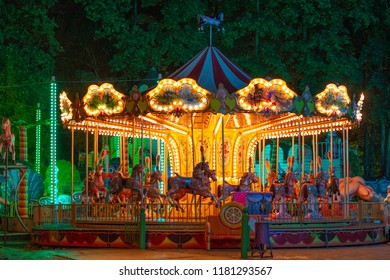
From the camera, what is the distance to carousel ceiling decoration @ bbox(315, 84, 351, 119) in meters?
22.7

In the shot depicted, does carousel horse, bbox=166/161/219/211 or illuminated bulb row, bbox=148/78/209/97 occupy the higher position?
illuminated bulb row, bbox=148/78/209/97

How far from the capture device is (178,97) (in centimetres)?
2195

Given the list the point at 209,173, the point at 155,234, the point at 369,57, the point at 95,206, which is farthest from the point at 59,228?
the point at 369,57

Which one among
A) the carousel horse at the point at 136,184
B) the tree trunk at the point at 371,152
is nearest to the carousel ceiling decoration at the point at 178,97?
the carousel horse at the point at 136,184

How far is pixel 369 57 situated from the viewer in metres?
37.6

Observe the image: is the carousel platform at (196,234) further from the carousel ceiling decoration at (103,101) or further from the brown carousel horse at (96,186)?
the carousel ceiling decoration at (103,101)

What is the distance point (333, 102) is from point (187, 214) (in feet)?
16.6

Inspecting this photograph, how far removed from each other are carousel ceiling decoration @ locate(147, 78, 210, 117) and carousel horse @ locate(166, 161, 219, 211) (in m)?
1.75

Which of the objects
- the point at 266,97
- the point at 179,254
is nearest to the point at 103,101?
the point at 266,97

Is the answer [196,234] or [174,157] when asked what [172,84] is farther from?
[174,157]

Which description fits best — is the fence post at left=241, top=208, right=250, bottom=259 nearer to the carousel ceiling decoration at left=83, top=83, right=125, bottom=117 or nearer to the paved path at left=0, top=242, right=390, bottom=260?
the paved path at left=0, top=242, right=390, bottom=260

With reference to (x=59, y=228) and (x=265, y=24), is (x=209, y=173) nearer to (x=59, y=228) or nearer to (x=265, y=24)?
(x=59, y=228)

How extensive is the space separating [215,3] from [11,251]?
72.7 feet

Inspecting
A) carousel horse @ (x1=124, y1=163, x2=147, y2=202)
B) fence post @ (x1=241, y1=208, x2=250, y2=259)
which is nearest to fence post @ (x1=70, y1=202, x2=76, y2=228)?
carousel horse @ (x1=124, y1=163, x2=147, y2=202)
